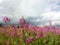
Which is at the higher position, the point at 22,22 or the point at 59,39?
the point at 22,22

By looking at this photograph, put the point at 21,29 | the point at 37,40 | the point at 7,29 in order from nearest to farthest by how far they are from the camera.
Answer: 1. the point at 37,40
2. the point at 21,29
3. the point at 7,29

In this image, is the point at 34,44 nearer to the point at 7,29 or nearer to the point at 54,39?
the point at 54,39

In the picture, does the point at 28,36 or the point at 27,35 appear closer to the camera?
the point at 28,36

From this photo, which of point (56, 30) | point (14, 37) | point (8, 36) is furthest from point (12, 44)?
point (56, 30)

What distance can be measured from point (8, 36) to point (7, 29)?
0.40 meters

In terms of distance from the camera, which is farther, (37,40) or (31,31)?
(31,31)

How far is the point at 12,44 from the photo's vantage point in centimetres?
603

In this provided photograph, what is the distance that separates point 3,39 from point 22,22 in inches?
52.7

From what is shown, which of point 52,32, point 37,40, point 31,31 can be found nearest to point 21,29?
point 31,31

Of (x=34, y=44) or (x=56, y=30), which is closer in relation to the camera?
(x=34, y=44)

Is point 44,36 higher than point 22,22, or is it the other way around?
point 22,22

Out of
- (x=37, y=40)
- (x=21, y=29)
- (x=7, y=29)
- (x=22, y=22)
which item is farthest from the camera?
(x=7, y=29)

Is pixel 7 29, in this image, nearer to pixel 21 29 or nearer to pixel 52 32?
pixel 21 29

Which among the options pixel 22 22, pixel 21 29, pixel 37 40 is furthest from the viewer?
pixel 21 29
